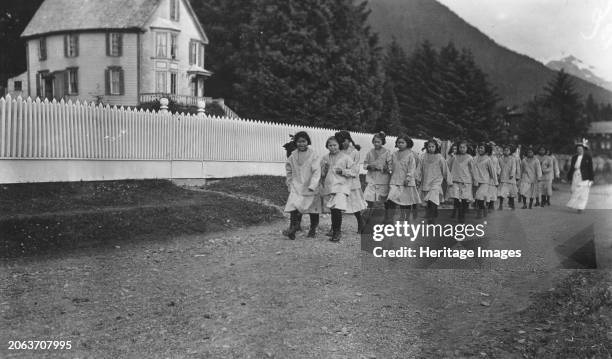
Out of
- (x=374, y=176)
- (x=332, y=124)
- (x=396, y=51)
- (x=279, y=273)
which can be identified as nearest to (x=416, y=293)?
(x=279, y=273)

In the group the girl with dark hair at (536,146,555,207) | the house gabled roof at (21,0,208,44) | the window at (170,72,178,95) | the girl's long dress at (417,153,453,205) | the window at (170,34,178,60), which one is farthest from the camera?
the window at (170,72,178,95)

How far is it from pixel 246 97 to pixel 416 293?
30.5 metres

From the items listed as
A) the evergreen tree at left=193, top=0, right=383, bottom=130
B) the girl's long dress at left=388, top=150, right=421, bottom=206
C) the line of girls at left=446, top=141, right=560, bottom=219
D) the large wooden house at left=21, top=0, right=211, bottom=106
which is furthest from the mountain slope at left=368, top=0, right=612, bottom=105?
the large wooden house at left=21, top=0, right=211, bottom=106

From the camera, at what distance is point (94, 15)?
35.2 metres

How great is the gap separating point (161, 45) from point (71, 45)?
5.76m

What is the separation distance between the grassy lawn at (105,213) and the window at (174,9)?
25350 mm

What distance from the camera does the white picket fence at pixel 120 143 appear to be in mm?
11195

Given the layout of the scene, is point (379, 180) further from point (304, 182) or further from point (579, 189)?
point (579, 189)

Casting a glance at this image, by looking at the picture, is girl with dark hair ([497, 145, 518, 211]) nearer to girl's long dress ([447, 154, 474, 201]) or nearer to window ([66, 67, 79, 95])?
girl's long dress ([447, 154, 474, 201])

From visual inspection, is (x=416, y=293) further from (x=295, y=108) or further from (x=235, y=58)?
(x=235, y=58)

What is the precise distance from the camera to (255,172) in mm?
17672

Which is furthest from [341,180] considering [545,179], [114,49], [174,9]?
[174,9]

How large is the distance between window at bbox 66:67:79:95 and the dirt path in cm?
3028

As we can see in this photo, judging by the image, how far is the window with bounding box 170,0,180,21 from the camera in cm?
3621
